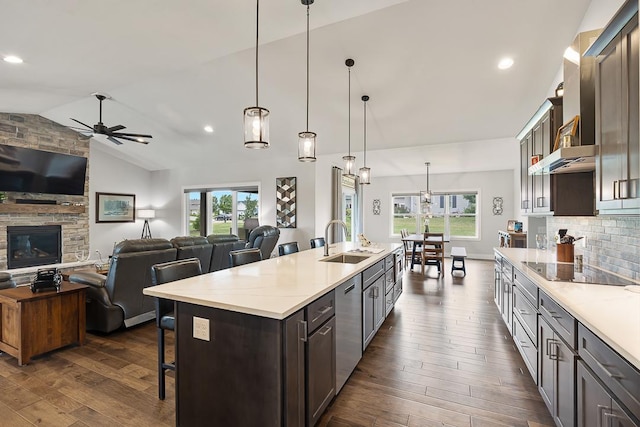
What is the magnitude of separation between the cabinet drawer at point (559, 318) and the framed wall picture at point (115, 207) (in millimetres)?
9269

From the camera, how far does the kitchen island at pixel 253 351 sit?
1.50 meters

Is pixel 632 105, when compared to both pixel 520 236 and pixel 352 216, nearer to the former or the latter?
pixel 520 236

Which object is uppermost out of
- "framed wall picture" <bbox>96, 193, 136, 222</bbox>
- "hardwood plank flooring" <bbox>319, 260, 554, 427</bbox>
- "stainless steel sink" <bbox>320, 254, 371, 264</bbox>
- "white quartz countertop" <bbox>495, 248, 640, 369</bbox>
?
"framed wall picture" <bbox>96, 193, 136, 222</bbox>

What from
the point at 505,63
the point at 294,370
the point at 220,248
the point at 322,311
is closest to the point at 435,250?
the point at 505,63

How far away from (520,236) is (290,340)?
20.8 feet

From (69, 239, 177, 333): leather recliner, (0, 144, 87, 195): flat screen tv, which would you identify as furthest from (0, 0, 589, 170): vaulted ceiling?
(69, 239, 177, 333): leather recliner

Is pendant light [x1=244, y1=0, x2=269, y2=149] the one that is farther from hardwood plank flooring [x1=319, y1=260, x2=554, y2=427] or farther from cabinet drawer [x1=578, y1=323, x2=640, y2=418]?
cabinet drawer [x1=578, y1=323, x2=640, y2=418]

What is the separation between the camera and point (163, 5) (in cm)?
279

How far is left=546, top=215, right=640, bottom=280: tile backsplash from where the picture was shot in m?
2.09

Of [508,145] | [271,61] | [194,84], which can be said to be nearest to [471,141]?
[508,145]

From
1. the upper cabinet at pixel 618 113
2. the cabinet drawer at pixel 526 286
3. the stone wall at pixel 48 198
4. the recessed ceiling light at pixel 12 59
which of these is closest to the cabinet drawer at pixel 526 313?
the cabinet drawer at pixel 526 286

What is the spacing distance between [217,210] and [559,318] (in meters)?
8.38

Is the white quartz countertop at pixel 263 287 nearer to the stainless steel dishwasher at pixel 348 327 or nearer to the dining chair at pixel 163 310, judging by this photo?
the stainless steel dishwasher at pixel 348 327

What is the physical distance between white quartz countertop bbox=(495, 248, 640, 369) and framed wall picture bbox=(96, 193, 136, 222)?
30.2 feet
